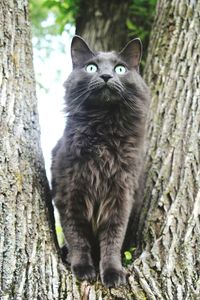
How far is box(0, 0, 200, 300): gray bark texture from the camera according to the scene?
2393 millimetres

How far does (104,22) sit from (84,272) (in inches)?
117

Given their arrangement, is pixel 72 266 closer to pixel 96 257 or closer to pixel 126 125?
pixel 96 257

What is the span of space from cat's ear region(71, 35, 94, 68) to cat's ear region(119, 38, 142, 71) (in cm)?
25

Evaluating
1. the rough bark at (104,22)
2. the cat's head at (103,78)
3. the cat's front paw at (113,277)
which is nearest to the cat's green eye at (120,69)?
the cat's head at (103,78)

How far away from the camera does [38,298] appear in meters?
2.24

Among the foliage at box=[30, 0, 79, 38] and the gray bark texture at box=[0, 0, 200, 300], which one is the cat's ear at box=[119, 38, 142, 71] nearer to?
the gray bark texture at box=[0, 0, 200, 300]

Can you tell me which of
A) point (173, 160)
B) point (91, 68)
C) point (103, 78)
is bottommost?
point (173, 160)

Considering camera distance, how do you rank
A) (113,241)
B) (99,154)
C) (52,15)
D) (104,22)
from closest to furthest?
(113,241), (99,154), (104,22), (52,15)

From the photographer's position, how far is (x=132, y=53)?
11.1 feet

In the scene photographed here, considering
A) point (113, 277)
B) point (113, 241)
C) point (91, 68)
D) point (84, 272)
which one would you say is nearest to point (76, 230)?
point (113, 241)

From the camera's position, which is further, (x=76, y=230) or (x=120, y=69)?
(x=120, y=69)

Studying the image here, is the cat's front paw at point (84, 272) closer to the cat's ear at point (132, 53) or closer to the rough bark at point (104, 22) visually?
the cat's ear at point (132, 53)

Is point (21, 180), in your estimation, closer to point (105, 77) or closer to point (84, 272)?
point (84, 272)

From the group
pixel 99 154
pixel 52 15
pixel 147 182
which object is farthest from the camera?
pixel 52 15
